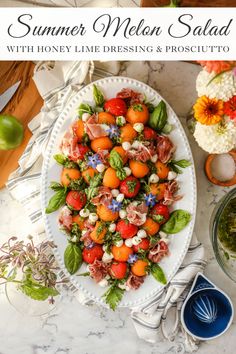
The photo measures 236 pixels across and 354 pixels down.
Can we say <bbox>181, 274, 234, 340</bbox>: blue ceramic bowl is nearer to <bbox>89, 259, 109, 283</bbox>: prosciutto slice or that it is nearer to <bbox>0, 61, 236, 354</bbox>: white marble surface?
<bbox>0, 61, 236, 354</bbox>: white marble surface

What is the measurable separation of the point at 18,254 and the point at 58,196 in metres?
0.16

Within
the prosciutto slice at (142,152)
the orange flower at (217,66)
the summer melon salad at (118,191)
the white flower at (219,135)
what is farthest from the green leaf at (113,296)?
the orange flower at (217,66)

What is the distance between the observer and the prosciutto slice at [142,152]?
1.25m

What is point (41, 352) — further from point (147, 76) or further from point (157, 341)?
point (147, 76)

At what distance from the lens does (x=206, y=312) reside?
1363mm

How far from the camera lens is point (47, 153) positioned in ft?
4.28

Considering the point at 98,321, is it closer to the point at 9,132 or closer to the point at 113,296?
the point at 113,296

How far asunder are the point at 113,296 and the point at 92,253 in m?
0.12

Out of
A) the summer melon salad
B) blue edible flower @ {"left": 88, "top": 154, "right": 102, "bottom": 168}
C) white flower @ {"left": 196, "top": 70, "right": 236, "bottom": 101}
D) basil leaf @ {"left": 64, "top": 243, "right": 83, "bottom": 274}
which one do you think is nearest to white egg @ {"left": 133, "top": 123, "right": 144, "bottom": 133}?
the summer melon salad

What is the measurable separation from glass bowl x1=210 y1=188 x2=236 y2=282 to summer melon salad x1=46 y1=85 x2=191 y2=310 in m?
0.08

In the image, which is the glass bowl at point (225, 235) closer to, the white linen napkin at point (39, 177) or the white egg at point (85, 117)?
the white linen napkin at point (39, 177)

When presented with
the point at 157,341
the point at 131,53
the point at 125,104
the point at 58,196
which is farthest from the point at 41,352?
the point at 131,53

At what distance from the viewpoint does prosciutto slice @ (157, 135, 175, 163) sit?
1273mm

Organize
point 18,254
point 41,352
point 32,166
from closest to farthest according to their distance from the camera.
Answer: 1. point 18,254
2. point 32,166
3. point 41,352
